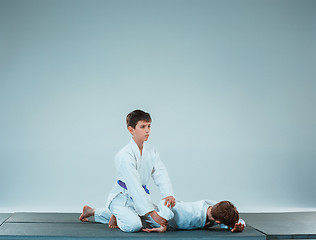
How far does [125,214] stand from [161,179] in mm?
386

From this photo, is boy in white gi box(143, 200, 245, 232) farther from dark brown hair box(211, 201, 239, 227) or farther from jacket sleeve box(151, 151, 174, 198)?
jacket sleeve box(151, 151, 174, 198)

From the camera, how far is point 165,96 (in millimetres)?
5094

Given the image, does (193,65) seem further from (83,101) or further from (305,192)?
(305,192)

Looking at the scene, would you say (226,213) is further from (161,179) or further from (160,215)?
(161,179)

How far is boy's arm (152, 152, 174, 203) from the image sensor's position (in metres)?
3.19

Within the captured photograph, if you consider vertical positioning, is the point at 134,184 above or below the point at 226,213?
above

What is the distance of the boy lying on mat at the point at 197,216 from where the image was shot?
2893 mm

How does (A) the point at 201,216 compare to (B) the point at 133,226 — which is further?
(A) the point at 201,216

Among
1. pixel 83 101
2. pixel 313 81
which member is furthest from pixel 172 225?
pixel 313 81

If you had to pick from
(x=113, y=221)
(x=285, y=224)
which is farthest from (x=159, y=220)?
(x=285, y=224)

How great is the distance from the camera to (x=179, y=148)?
5.05 meters

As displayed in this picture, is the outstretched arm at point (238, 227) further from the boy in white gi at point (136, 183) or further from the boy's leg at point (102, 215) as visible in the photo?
the boy's leg at point (102, 215)

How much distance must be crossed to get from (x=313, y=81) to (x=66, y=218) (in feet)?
10.7

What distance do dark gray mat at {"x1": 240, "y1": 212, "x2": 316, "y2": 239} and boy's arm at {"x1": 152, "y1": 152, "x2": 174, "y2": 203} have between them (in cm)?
66
